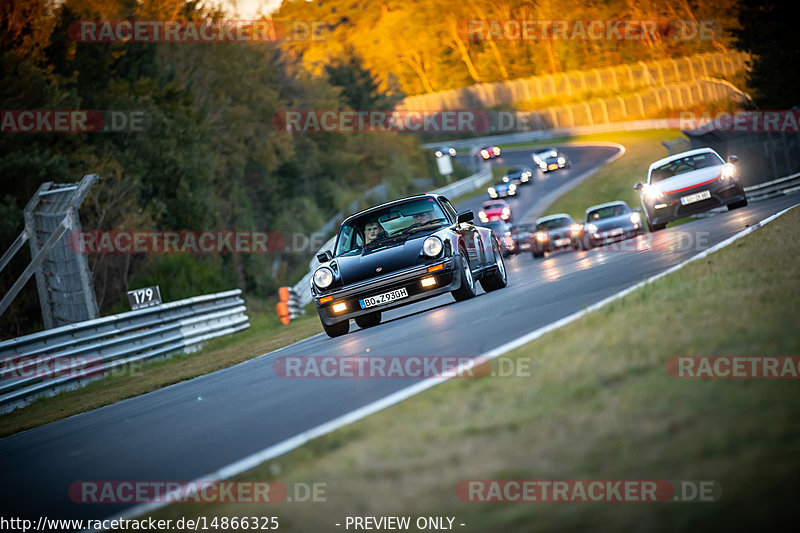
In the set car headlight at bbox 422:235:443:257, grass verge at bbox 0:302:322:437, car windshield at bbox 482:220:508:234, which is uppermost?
car headlight at bbox 422:235:443:257

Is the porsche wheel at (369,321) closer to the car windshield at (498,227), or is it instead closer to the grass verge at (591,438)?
the grass verge at (591,438)

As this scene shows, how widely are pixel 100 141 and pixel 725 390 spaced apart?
32.0 meters

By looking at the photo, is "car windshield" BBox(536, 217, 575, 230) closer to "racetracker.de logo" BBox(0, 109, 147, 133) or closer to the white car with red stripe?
the white car with red stripe

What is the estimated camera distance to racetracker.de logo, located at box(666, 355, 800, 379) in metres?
5.02

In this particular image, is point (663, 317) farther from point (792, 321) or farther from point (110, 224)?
point (110, 224)

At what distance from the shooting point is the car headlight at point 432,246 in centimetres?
1218

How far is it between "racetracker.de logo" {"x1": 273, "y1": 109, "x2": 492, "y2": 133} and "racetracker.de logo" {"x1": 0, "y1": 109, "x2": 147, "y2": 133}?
20163 mm

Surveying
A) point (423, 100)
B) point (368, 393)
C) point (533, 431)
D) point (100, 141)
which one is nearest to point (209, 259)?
point (100, 141)

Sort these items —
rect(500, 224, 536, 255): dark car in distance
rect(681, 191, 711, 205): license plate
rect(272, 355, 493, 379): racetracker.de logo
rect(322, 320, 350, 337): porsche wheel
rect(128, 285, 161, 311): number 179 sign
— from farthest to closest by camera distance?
rect(500, 224, 536, 255): dark car in distance → rect(681, 191, 711, 205): license plate → rect(128, 285, 161, 311): number 179 sign → rect(322, 320, 350, 337): porsche wheel → rect(272, 355, 493, 379): racetracker.de logo

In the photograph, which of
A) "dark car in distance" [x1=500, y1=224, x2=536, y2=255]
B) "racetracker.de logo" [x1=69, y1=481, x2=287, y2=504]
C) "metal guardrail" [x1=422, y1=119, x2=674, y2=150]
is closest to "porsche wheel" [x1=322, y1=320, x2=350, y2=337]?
"racetracker.de logo" [x1=69, y1=481, x2=287, y2=504]

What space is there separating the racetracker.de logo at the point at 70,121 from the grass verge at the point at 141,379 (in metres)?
11.7

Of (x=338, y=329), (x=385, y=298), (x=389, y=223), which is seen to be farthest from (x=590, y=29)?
(x=385, y=298)

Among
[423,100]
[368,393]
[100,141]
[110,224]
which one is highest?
[423,100]

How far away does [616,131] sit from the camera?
83062 mm
